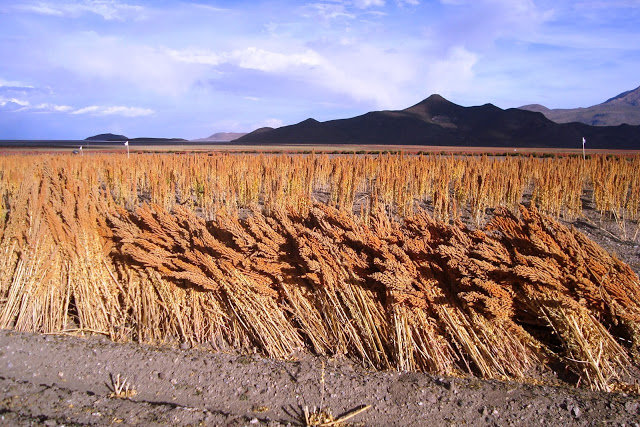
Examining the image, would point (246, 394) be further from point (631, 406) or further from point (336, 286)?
point (631, 406)

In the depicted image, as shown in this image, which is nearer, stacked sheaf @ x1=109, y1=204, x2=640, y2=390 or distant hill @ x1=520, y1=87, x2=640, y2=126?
stacked sheaf @ x1=109, y1=204, x2=640, y2=390

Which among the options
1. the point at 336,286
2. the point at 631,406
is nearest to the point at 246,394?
the point at 336,286

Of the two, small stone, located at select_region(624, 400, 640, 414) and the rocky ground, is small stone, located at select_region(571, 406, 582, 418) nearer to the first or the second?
the rocky ground

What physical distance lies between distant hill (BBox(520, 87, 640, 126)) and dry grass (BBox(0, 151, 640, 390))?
383 feet

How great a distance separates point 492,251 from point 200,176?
5815 millimetres

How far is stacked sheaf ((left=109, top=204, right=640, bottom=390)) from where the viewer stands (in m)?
2.82

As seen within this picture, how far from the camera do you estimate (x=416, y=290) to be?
304 cm

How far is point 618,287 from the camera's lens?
9.21 feet

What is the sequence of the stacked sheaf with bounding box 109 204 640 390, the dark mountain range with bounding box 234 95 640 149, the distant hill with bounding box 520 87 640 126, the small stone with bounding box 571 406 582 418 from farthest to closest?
the distant hill with bounding box 520 87 640 126 < the dark mountain range with bounding box 234 95 640 149 < the stacked sheaf with bounding box 109 204 640 390 < the small stone with bounding box 571 406 582 418

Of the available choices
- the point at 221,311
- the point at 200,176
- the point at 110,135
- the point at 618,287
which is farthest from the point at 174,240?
the point at 110,135

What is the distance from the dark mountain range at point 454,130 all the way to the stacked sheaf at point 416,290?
192 feet

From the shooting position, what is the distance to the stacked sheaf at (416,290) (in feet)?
9.27

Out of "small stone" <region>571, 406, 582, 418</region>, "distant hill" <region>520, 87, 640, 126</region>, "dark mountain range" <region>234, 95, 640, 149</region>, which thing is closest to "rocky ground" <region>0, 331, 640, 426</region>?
"small stone" <region>571, 406, 582, 418</region>

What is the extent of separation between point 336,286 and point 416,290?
0.53 metres
